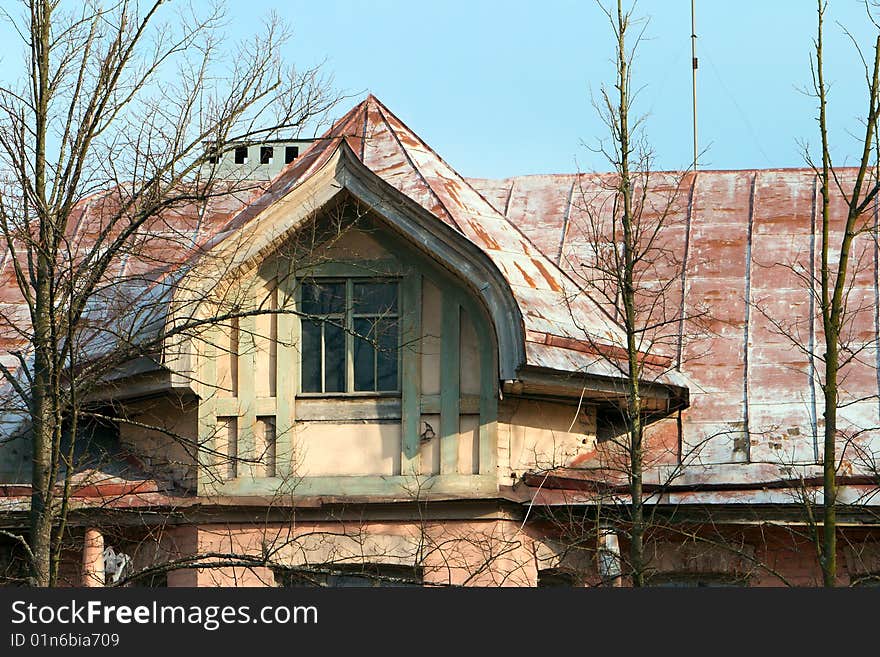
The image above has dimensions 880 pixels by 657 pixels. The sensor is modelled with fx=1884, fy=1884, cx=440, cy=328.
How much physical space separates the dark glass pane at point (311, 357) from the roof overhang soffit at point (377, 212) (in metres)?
0.71

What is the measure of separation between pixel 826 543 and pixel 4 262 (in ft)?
30.6

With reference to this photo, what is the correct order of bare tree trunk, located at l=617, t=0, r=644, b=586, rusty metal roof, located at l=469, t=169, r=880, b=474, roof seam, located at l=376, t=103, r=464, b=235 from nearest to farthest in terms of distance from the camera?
bare tree trunk, located at l=617, t=0, r=644, b=586
roof seam, located at l=376, t=103, r=464, b=235
rusty metal roof, located at l=469, t=169, r=880, b=474

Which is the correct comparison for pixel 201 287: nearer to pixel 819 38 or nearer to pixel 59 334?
pixel 59 334

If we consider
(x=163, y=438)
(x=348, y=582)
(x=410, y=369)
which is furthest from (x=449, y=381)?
(x=163, y=438)

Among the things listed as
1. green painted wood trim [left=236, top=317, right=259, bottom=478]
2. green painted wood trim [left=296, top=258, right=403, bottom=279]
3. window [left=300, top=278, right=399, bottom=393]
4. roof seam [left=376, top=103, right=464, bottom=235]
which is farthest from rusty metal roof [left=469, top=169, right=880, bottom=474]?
green painted wood trim [left=236, top=317, right=259, bottom=478]

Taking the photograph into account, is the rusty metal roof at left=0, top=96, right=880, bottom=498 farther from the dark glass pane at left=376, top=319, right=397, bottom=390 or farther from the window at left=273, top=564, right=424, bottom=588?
the window at left=273, top=564, right=424, bottom=588

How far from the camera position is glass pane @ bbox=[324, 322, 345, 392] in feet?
51.9

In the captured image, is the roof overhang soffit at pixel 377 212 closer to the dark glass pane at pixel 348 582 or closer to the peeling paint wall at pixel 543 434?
the peeling paint wall at pixel 543 434

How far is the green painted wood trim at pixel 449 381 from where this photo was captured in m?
15.5

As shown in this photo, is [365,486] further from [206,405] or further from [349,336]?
[206,405]

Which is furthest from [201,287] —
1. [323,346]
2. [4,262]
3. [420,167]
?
[4,262]

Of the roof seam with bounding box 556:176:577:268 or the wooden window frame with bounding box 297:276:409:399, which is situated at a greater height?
the roof seam with bounding box 556:176:577:268

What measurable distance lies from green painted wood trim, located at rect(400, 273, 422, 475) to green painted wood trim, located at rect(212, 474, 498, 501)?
15 cm

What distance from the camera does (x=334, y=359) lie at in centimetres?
1591
